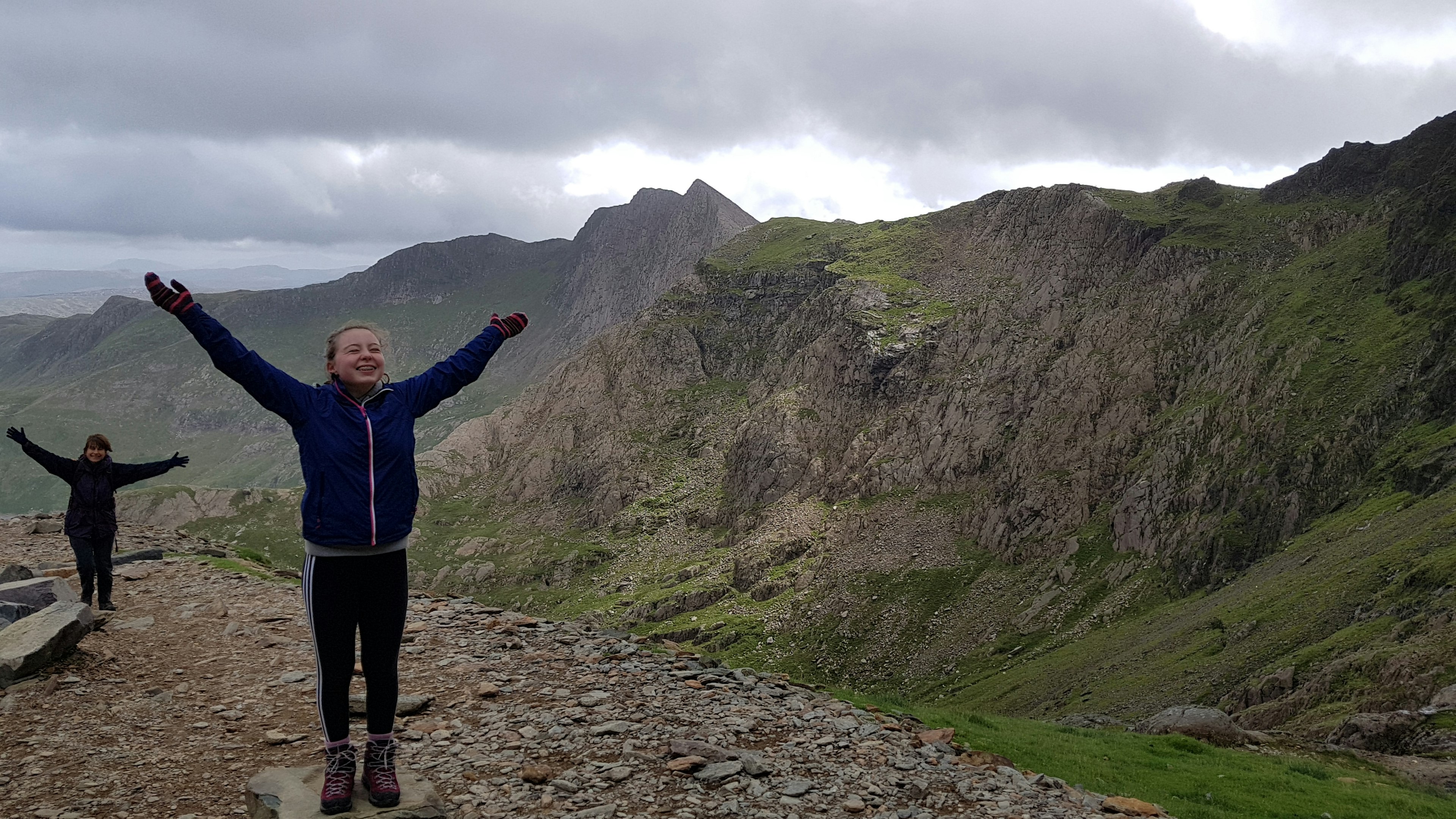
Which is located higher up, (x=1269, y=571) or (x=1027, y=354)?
(x=1027, y=354)

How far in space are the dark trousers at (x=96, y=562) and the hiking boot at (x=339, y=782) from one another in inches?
550

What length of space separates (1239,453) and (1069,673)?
42.2 metres

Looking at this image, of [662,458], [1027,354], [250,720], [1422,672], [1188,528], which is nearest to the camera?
[250,720]

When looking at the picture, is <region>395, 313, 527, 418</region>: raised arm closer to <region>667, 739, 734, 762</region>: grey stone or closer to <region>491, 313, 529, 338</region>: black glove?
<region>491, 313, 529, 338</region>: black glove

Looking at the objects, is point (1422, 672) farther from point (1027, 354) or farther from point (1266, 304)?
point (1027, 354)

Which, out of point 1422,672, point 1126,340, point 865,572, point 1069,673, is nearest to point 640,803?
point 1422,672

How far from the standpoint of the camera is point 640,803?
32.4 ft

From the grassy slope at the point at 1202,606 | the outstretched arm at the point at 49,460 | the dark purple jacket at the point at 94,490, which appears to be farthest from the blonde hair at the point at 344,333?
the outstretched arm at the point at 49,460

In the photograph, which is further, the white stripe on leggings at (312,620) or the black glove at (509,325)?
the black glove at (509,325)

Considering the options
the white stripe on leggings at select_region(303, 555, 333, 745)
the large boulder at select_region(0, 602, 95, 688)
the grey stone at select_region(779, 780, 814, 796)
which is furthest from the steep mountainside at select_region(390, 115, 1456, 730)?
the large boulder at select_region(0, 602, 95, 688)

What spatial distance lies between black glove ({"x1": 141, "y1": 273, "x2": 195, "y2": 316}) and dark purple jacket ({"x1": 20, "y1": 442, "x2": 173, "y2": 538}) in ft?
38.9

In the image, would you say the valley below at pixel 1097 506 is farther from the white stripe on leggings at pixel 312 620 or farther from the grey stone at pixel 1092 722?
the white stripe on leggings at pixel 312 620

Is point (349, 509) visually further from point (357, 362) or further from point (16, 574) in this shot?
point (16, 574)

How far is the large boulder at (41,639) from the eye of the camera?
1373 cm
